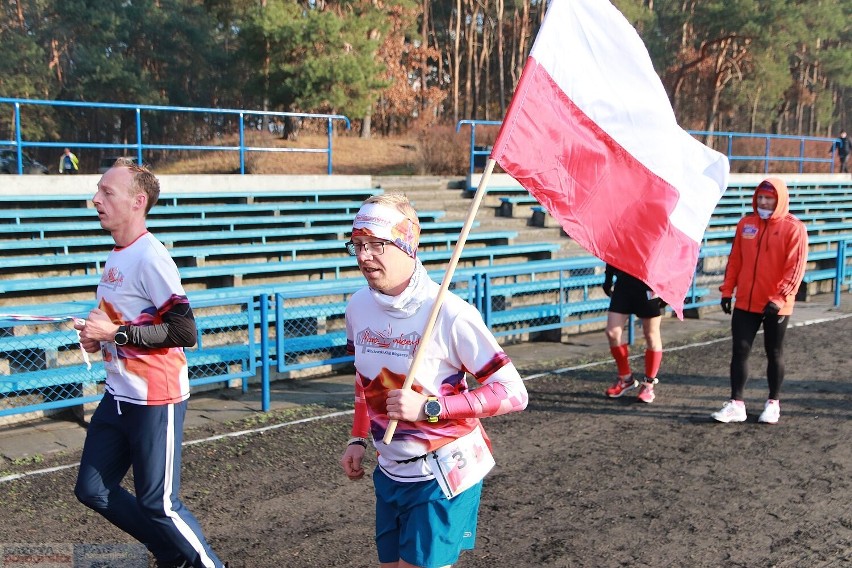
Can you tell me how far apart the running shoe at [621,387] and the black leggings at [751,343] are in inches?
44.2

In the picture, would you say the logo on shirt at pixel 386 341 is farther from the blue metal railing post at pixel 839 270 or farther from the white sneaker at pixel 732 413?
the blue metal railing post at pixel 839 270

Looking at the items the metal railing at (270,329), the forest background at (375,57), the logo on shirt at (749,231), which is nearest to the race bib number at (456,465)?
the metal railing at (270,329)

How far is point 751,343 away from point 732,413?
0.59 m

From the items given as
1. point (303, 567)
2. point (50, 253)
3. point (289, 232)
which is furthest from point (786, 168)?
point (303, 567)

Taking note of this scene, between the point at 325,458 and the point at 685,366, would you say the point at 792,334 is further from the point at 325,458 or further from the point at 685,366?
the point at 325,458

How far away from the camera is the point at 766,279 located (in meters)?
6.40

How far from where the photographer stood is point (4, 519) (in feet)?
15.4

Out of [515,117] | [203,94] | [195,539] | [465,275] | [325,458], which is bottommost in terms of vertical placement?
[325,458]

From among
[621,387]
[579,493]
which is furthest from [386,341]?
[621,387]

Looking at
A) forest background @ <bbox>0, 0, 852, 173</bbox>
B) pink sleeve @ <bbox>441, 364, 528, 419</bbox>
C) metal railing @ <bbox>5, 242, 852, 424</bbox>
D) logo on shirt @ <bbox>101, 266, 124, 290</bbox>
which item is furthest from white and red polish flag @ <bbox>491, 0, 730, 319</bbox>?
forest background @ <bbox>0, 0, 852, 173</bbox>

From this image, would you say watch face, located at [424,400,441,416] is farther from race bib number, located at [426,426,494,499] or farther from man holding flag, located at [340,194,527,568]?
race bib number, located at [426,426,494,499]

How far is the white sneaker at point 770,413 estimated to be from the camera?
6.70 m

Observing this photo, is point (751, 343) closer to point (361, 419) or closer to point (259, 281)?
point (361, 419)

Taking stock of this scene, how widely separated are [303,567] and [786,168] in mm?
32429
